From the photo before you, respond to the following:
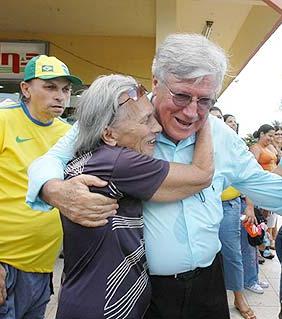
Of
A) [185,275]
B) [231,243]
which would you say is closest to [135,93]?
[185,275]

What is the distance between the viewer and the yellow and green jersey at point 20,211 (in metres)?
2.06

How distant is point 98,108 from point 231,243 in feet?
9.27

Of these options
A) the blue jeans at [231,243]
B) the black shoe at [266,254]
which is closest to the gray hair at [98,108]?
the blue jeans at [231,243]

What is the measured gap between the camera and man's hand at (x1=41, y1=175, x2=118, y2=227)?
123 cm

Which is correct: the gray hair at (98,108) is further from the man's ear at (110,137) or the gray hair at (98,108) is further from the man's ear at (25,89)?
the man's ear at (25,89)

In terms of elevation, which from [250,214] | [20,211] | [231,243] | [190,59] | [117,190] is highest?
[190,59]

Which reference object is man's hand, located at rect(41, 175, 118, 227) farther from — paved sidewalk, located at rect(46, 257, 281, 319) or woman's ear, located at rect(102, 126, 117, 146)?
paved sidewalk, located at rect(46, 257, 281, 319)

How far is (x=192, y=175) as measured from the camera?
138 cm

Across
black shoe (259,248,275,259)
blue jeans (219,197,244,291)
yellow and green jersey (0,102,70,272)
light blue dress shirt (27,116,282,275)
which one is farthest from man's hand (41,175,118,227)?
black shoe (259,248,275,259)

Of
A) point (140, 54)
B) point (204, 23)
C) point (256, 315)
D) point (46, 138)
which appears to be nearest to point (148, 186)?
point (46, 138)

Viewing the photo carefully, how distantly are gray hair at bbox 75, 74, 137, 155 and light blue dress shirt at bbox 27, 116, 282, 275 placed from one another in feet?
0.60

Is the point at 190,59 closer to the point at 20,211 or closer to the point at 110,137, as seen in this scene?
the point at 110,137

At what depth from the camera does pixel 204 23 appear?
7.23 meters

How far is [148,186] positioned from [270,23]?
19.0 feet
